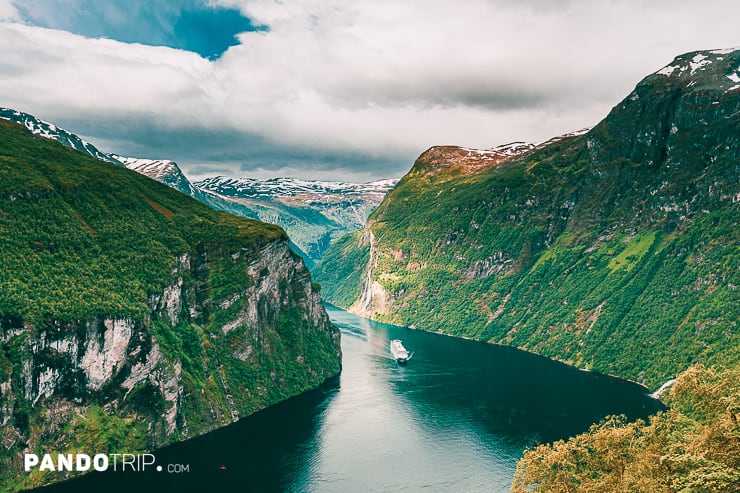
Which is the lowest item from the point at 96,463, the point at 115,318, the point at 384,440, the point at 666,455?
the point at 384,440

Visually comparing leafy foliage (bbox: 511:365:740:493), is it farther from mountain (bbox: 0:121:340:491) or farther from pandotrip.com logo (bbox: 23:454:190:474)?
mountain (bbox: 0:121:340:491)

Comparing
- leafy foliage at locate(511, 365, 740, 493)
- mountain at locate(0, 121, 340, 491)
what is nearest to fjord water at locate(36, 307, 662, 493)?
mountain at locate(0, 121, 340, 491)

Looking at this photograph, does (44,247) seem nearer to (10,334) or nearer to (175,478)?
(10,334)

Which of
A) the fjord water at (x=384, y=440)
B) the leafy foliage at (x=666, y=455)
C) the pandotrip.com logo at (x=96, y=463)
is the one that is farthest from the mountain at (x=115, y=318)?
the leafy foliage at (x=666, y=455)

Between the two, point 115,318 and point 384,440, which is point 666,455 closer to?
point 384,440

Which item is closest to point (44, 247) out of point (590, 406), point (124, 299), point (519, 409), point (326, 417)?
point (124, 299)

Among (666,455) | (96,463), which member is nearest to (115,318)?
(96,463)

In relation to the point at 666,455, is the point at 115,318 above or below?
above
